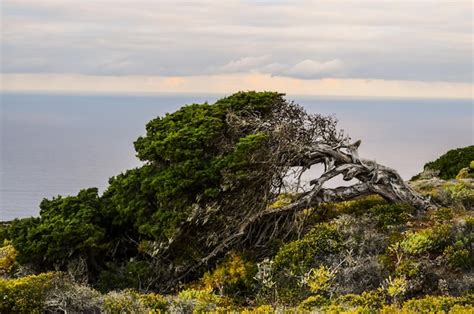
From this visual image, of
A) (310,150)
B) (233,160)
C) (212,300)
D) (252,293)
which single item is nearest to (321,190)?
(310,150)

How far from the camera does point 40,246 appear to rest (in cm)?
1426

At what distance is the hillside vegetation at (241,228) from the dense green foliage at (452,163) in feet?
39.9

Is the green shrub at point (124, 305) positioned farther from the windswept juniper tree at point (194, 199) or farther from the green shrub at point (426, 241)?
the green shrub at point (426, 241)

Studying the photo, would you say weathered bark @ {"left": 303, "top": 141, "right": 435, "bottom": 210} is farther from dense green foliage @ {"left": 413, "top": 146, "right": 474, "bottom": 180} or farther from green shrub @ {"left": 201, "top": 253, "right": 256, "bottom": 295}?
dense green foliage @ {"left": 413, "top": 146, "right": 474, "bottom": 180}

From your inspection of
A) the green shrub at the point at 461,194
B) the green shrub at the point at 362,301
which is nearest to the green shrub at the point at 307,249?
the green shrub at the point at 362,301

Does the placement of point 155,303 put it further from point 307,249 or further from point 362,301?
point 307,249

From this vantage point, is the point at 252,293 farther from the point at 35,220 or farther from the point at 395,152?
the point at 395,152

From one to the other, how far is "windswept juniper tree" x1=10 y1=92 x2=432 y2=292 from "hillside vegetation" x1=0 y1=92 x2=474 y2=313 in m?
0.03

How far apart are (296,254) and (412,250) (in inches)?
94.5

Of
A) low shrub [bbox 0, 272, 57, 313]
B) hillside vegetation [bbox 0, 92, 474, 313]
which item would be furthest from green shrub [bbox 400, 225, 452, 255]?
low shrub [bbox 0, 272, 57, 313]

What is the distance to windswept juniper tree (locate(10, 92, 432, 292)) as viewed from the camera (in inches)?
574

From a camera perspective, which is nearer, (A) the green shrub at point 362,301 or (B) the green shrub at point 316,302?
(A) the green shrub at point 362,301

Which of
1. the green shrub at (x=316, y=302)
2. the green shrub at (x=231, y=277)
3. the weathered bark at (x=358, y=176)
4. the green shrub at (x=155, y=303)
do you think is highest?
the weathered bark at (x=358, y=176)

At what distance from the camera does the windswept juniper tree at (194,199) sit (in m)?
14.6
